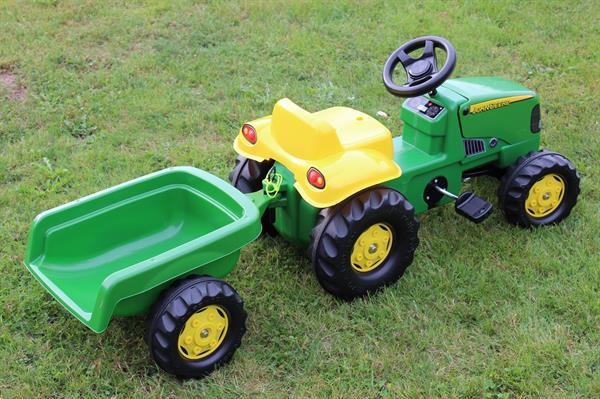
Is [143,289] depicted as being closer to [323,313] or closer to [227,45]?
[323,313]

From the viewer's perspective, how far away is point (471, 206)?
3.62 m

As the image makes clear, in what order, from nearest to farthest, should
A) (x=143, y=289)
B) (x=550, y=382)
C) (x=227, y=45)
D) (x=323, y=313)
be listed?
1. (x=143, y=289)
2. (x=550, y=382)
3. (x=323, y=313)
4. (x=227, y=45)

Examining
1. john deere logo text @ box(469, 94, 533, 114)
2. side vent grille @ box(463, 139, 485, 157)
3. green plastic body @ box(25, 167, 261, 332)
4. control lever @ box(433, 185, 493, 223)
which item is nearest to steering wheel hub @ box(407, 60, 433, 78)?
john deere logo text @ box(469, 94, 533, 114)

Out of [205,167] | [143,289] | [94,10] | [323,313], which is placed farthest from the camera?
[94,10]

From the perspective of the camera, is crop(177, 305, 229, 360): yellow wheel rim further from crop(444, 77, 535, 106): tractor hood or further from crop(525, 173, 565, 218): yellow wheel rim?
crop(525, 173, 565, 218): yellow wheel rim

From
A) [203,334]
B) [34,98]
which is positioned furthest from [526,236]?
[34,98]

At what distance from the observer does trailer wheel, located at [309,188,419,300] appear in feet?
10.3

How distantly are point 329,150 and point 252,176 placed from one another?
575 mm

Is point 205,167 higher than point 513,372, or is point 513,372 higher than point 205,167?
point 513,372

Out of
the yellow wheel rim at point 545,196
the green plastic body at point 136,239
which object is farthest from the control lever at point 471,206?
the green plastic body at point 136,239

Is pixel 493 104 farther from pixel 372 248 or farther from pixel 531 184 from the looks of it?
pixel 372 248

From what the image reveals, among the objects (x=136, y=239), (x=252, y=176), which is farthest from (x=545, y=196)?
(x=136, y=239)

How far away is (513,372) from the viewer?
2.94 m

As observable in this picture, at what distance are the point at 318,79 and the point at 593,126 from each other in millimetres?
2037
